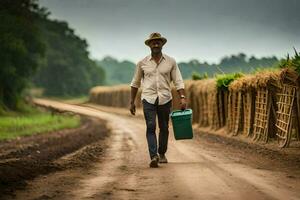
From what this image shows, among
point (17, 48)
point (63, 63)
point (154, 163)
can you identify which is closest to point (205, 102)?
point (154, 163)

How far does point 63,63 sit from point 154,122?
80.2m

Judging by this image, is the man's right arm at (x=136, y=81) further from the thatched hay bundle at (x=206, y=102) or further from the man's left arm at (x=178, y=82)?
the thatched hay bundle at (x=206, y=102)

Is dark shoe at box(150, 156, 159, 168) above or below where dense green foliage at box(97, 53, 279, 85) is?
below

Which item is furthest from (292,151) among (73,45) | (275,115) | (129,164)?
(73,45)

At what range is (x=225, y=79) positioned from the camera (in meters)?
23.3

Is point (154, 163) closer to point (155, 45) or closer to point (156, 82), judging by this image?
point (156, 82)

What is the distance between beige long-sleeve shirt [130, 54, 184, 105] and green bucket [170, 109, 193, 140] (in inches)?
12.9

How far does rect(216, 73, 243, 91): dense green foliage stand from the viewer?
74.4 ft

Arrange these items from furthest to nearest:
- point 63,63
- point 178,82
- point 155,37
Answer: point 63,63 → point 178,82 → point 155,37

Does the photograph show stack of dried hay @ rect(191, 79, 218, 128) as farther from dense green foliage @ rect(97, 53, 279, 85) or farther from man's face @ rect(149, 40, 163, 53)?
man's face @ rect(149, 40, 163, 53)

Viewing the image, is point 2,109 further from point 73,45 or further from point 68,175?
point 73,45

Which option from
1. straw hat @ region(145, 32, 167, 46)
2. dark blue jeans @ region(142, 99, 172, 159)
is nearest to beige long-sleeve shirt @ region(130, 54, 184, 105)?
dark blue jeans @ region(142, 99, 172, 159)

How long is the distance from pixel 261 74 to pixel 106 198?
441 inches

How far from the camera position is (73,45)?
97250mm
